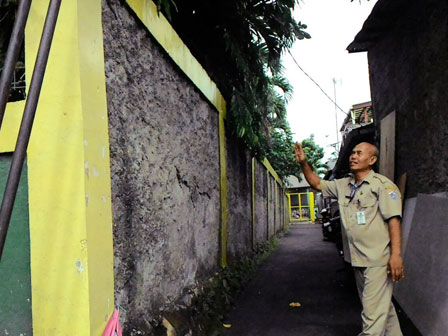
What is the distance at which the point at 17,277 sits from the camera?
1812 millimetres

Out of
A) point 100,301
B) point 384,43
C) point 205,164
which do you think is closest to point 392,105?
point 384,43

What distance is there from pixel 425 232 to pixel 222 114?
2.83 m

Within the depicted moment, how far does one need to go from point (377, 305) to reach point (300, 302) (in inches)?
81.1

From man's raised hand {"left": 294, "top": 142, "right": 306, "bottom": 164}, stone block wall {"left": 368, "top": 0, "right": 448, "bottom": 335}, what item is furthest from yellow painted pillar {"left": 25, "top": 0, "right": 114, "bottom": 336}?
stone block wall {"left": 368, "top": 0, "right": 448, "bottom": 335}

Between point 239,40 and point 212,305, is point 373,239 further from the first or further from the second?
point 239,40

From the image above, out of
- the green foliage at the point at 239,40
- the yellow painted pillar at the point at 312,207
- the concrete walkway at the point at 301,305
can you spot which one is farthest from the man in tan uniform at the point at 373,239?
the yellow painted pillar at the point at 312,207

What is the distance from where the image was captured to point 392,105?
5.36 metres

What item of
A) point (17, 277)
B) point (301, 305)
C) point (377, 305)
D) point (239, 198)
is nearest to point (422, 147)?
point (377, 305)

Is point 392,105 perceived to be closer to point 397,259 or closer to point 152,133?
point 397,259

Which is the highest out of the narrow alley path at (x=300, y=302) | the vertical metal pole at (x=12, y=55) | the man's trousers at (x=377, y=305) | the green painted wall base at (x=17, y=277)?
the vertical metal pole at (x=12, y=55)

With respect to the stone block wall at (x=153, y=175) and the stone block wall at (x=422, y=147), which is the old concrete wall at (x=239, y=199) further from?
the stone block wall at (x=422, y=147)

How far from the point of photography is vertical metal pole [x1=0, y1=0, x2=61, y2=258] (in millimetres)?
1188

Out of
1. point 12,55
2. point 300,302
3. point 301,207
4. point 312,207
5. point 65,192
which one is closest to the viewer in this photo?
point 12,55

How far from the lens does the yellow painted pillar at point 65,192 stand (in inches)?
68.1
